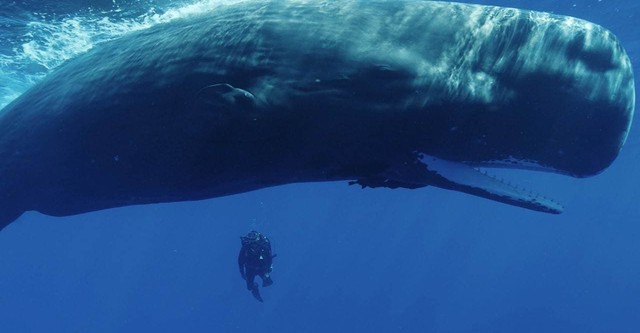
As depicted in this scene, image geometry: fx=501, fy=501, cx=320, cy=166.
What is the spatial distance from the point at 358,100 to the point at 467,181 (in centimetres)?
86

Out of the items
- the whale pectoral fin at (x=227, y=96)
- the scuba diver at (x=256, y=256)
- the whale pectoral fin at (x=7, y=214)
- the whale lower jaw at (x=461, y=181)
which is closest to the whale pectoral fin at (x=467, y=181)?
the whale lower jaw at (x=461, y=181)

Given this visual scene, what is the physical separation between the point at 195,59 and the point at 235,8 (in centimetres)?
69

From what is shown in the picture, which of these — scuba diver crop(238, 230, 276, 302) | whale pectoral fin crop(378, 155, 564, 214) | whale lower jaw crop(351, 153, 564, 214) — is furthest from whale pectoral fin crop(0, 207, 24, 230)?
scuba diver crop(238, 230, 276, 302)

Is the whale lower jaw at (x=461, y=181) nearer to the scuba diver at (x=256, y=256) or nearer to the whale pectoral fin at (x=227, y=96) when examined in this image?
the whale pectoral fin at (x=227, y=96)

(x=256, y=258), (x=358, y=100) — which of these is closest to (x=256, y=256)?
(x=256, y=258)

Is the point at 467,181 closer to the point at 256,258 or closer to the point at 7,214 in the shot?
the point at 7,214

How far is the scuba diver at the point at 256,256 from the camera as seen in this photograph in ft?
65.6

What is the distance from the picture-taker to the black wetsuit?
2002 cm

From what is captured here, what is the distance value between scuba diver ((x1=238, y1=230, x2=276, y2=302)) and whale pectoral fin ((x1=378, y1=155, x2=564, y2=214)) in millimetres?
17060

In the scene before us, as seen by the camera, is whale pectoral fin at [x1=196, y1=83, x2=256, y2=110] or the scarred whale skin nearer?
the scarred whale skin

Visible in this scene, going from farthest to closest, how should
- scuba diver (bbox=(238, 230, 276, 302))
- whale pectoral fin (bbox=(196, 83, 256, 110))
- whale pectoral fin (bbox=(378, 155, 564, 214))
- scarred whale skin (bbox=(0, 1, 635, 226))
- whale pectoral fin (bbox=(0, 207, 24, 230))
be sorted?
scuba diver (bbox=(238, 230, 276, 302)) → whale pectoral fin (bbox=(0, 207, 24, 230)) → whale pectoral fin (bbox=(196, 83, 256, 110)) → whale pectoral fin (bbox=(378, 155, 564, 214)) → scarred whale skin (bbox=(0, 1, 635, 226))

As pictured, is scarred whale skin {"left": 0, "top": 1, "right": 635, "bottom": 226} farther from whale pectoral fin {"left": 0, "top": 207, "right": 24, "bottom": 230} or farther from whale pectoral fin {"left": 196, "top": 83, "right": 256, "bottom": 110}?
whale pectoral fin {"left": 0, "top": 207, "right": 24, "bottom": 230}

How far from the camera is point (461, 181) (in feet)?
10.5

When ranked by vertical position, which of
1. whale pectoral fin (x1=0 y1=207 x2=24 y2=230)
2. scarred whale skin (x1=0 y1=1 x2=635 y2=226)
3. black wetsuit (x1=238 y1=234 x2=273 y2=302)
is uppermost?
scarred whale skin (x1=0 y1=1 x2=635 y2=226)
